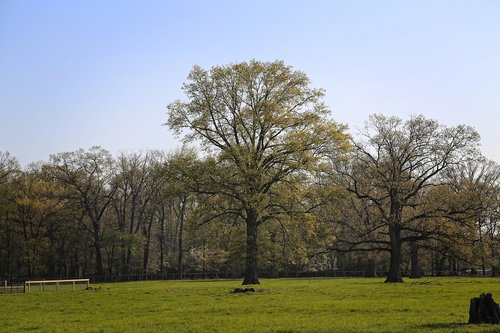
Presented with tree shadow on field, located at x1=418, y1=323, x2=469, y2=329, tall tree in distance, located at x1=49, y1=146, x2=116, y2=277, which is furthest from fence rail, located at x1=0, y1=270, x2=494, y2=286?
tree shadow on field, located at x1=418, y1=323, x2=469, y2=329

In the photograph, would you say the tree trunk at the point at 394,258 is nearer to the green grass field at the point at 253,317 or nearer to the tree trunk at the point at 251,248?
the tree trunk at the point at 251,248

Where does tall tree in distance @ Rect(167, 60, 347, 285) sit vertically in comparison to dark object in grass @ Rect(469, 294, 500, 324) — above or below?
above

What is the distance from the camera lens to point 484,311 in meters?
14.8

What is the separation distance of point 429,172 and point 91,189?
1889 inches

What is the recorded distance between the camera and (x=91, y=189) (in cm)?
7669

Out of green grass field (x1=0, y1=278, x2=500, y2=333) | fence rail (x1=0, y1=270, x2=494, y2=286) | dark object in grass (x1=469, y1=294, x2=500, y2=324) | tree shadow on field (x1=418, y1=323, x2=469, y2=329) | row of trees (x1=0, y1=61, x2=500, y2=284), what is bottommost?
fence rail (x1=0, y1=270, x2=494, y2=286)

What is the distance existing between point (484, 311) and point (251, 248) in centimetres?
2640

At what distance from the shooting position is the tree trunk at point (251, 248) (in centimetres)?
4044

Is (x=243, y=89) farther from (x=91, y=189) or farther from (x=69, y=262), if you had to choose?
(x=69, y=262)

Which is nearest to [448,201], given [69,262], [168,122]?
[168,122]

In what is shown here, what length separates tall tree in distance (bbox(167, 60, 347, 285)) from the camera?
41.1 meters

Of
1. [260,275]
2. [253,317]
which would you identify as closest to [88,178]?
[260,275]

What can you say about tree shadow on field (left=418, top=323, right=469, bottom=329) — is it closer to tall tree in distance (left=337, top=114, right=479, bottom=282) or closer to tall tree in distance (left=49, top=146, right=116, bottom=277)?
tall tree in distance (left=337, top=114, right=479, bottom=282)

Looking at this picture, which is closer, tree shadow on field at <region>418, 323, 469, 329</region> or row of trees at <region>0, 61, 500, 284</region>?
tree shadow on field at <region>418, 323, 469, 329</region>
